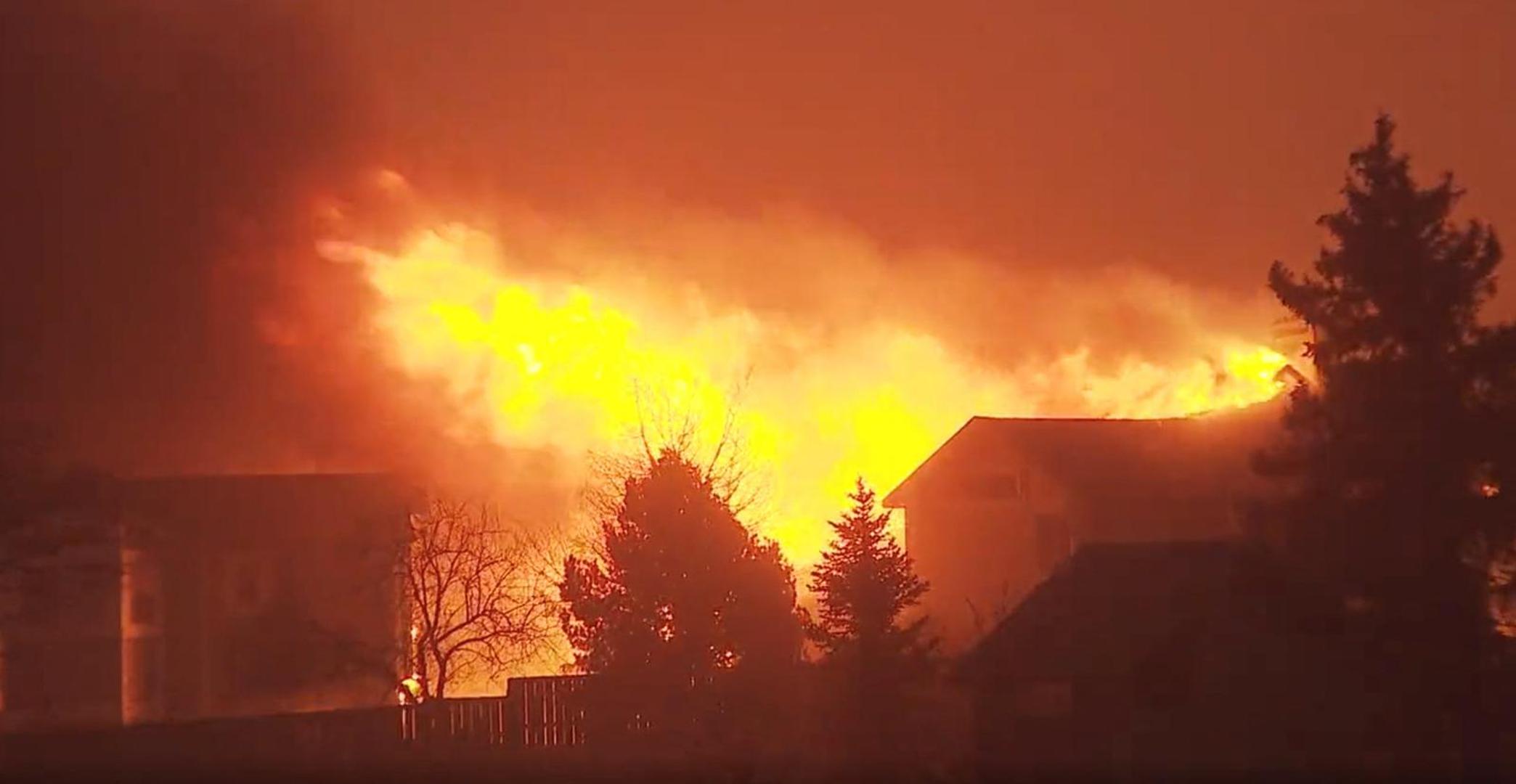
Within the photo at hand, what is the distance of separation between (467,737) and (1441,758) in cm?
1469

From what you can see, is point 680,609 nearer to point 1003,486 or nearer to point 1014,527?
point 1014,527

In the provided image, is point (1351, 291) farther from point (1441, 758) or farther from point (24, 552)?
point (24, 552)

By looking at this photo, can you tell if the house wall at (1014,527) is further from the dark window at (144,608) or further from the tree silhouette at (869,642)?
the dark window at (144,608)

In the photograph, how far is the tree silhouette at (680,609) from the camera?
77.3 ft

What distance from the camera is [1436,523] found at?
21.8 metres

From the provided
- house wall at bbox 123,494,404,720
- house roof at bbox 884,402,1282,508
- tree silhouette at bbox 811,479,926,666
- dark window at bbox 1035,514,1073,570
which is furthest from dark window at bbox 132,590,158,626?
tree silhouette at bbox 811,479,926,666

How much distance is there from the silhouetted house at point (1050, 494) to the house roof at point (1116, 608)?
1591cm

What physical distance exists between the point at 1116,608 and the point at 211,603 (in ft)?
98.7

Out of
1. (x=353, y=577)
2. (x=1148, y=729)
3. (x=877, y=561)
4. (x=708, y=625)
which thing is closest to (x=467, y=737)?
(x=708, y=625)

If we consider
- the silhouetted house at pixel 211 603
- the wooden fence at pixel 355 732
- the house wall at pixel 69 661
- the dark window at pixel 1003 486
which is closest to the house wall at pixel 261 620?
the silhouetted house at pixel 211 603

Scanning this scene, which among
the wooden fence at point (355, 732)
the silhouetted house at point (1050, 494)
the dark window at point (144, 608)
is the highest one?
the silhouetted house at point (1050, 494)

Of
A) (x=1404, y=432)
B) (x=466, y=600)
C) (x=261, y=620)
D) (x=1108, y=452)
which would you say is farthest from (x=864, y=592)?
(x=1108, y=452)

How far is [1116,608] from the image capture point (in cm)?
2425

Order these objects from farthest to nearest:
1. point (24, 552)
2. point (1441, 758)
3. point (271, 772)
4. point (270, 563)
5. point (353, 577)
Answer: point (270, 563), point (353, 577), point (24, 552), point (271, 772), point (1441, 758)
